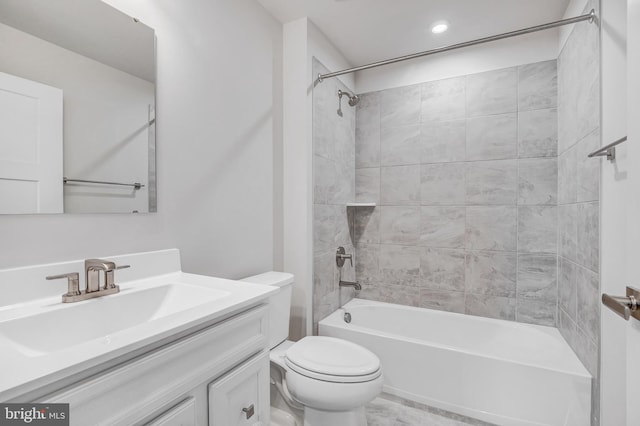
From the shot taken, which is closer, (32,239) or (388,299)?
(32,239)

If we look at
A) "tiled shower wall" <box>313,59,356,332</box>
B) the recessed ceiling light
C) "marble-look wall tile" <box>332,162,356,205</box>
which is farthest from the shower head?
the recessed ceiling light

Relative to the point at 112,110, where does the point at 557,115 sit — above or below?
above

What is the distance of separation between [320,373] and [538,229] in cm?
184

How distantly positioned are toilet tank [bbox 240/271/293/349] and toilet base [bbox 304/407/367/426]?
0.39 m

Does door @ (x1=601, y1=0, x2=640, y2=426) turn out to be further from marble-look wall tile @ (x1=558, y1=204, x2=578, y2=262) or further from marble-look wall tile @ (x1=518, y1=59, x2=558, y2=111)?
marble-look wall tile @ (x1=518, y1=59, x2=558, y2=111)

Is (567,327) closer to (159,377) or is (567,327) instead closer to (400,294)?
(400,294)

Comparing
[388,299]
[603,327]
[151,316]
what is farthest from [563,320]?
Result: [151,316]

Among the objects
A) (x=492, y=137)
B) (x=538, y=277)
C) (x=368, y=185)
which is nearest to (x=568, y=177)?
(x=492, y=137)

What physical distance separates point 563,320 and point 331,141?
1.98 metres

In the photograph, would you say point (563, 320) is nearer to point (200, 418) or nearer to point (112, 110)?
point (200, 418)

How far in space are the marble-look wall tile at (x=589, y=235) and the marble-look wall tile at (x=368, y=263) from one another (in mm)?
1420

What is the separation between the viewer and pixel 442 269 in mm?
2512

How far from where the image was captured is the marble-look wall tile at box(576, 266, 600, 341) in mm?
1460

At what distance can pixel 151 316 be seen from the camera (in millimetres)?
1089
